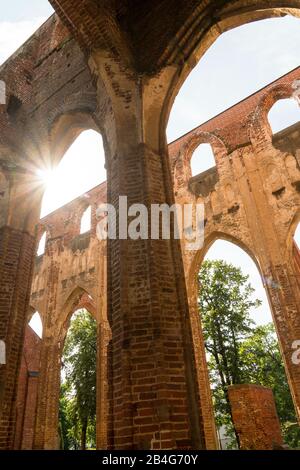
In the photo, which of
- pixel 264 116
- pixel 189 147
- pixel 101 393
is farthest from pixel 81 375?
pixel 264 116

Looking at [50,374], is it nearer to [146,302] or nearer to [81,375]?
[81,375]

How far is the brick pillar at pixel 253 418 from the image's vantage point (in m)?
6.14

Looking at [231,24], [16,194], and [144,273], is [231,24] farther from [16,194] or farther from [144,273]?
[16,194]

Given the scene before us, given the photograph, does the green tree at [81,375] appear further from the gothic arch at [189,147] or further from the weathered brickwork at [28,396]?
the gothic arch at [189,147]

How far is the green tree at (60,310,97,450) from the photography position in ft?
60.0

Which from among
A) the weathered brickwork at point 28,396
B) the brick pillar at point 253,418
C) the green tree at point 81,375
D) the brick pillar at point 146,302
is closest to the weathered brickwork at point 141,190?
the brick pillar at point 146,302

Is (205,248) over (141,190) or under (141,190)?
over

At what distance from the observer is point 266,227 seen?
1054cm

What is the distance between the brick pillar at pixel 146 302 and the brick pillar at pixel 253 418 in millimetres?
3059

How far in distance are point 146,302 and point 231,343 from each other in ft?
47.1

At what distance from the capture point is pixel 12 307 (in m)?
6.75
